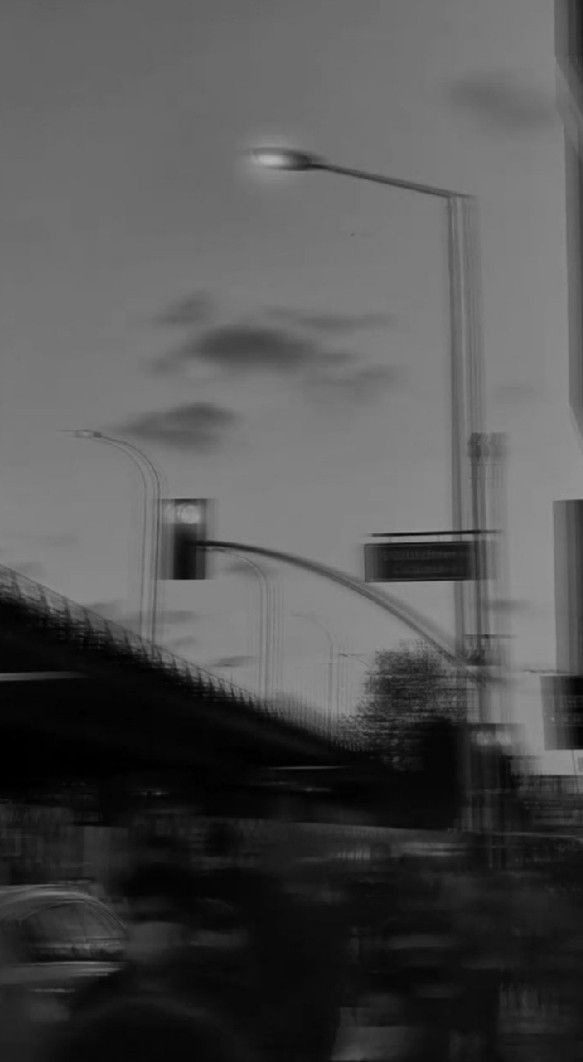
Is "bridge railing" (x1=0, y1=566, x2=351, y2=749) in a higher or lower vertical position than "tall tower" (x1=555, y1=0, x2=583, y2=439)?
lower

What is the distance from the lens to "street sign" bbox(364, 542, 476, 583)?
14.0m

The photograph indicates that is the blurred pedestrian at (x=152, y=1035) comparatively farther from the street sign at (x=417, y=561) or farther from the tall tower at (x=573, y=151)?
the tall tower at (x=573, y=151)

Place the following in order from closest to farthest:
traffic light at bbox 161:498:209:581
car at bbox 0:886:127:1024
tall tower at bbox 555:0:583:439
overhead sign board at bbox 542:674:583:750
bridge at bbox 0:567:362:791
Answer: car at bbox 0:886:127:1024 → traffic light at bbox 161:498:209:581 → overhead sign board at bbox 542:674:583:750 → bridge at bbox 0:567:362:791 → tall tower at bbox 555:0:583:439

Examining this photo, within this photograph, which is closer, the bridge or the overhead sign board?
the overhead sign board

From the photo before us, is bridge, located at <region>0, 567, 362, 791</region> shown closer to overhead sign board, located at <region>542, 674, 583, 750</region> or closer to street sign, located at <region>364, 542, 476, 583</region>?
overhead sign board, located at <region>542, 674, 583, 750</region>

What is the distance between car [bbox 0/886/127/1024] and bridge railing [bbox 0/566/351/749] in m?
16.1

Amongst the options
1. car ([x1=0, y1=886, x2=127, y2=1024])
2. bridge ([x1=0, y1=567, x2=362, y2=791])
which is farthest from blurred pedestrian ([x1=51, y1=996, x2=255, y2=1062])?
bridge ([x1=0, y1=567, x2=362, y2=791])

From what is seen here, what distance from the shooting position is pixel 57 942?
588 cm

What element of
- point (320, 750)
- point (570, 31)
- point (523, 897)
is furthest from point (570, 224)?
point (523, 897)

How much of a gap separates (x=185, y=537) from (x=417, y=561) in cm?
306

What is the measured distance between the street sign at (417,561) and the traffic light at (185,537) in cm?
258

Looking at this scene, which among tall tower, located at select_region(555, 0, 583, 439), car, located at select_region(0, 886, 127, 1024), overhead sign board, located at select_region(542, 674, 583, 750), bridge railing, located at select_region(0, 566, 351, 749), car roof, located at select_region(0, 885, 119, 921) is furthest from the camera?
tall tower, located at select_region(555, 0, 583, 439)

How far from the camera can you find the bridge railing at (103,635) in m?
24.1

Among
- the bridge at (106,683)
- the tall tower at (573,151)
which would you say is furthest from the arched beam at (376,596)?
the tall tower at (573,151)
